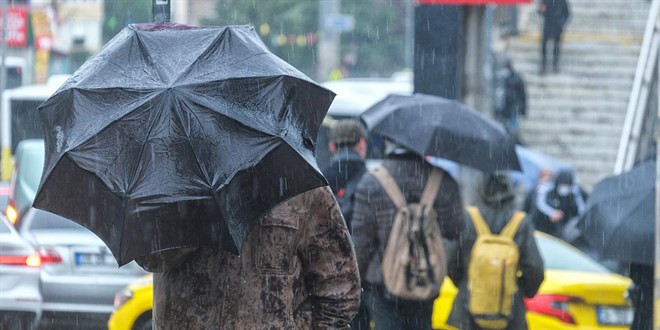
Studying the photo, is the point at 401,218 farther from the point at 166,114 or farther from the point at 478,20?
the point at 478,20

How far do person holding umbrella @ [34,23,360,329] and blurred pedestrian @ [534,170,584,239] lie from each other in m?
13.3

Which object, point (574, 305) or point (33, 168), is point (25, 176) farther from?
point (574, 305)

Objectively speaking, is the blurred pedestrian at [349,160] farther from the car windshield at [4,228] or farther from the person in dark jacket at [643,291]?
the car windshield at [4,228]

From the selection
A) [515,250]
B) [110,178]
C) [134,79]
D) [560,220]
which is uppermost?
[134,79]

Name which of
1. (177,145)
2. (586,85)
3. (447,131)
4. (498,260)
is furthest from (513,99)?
(177,145)

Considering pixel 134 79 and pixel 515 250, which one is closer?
pixel 134 79

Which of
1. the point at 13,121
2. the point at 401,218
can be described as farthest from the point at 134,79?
the point at 13,121

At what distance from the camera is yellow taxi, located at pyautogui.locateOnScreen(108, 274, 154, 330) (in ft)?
33.5

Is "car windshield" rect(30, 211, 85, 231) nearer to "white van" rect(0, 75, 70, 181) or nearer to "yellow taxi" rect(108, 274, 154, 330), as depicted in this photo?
"yellow taxi" rect(108, 274, 154, 330)

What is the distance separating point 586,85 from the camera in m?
25.5

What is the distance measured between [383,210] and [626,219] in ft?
6.58

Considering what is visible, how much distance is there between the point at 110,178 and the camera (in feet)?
13.0

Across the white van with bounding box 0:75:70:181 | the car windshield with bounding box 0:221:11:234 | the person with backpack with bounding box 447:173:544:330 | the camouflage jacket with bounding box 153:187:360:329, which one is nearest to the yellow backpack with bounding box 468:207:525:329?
the person with backpack with bounding box 447:173:544:330

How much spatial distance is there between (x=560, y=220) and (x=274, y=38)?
36512mm
